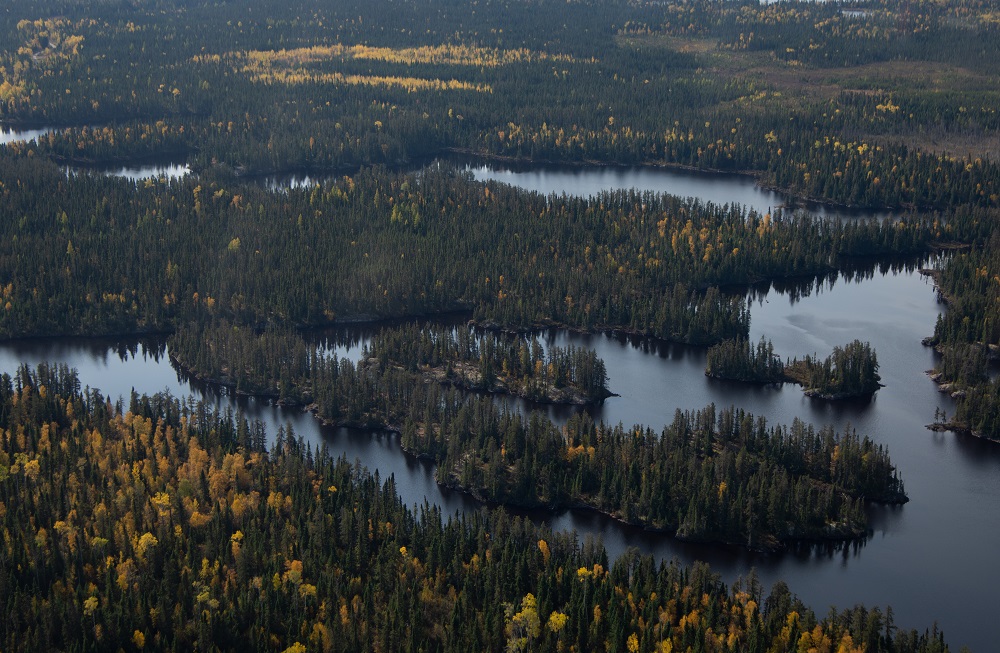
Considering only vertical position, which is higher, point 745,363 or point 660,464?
point 660,464

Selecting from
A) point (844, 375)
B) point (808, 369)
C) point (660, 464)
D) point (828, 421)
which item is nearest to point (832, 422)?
point (828, 421)

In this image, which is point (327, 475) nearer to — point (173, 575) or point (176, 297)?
point (173, 575)

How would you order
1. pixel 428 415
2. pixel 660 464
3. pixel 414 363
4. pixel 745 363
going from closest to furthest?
pixel 660 464, pixel 428 415, pixel 745 363, pixel 414 363

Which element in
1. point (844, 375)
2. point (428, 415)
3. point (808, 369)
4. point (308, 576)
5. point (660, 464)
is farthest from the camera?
point (808, 369)

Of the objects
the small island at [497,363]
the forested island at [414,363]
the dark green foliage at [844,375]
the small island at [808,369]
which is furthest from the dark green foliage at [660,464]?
the small island at [808,369]

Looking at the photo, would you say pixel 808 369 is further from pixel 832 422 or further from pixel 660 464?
pixel 660 464

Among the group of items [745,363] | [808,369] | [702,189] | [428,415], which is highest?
[702,189]

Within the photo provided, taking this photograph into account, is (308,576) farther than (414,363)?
No
